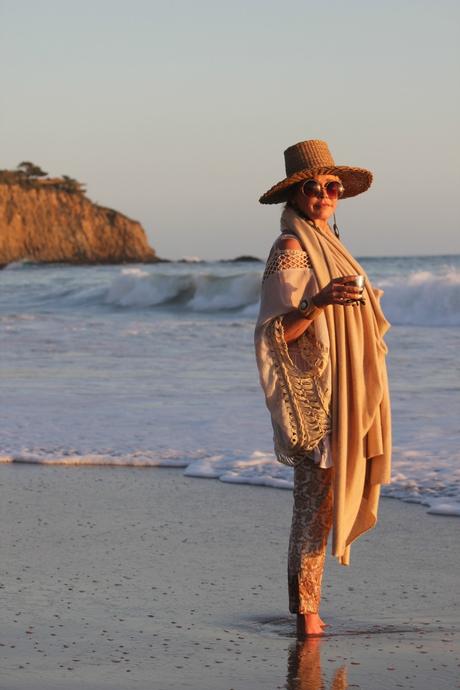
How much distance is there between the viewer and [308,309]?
3.99 meters

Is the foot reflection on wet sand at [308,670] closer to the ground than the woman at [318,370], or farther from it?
closer to the ground

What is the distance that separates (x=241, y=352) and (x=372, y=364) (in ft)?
40.4

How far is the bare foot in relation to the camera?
431cm

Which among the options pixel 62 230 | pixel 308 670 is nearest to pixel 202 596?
pixel 308 670

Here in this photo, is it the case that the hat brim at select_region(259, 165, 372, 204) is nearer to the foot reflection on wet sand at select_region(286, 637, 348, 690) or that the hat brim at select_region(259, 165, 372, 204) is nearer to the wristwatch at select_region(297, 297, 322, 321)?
the wristwatch at select_region(297, 297, 322, 321)

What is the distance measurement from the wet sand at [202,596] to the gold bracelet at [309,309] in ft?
3.58

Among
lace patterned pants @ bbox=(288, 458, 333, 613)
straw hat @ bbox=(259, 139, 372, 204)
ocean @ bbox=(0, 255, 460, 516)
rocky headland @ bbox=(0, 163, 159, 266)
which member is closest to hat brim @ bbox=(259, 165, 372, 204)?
straw hat @ bbox=(259, 139, 372, 204)

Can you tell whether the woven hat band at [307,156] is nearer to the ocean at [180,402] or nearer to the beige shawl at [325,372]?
the beige shawl at [325,372]

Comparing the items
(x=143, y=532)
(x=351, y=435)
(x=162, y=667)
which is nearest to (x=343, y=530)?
(x=351, y=435)

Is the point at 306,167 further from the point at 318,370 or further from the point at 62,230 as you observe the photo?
the point at 62,230

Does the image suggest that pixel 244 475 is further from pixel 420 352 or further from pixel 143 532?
pixel 420 352

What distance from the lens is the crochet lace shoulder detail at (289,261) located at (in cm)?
408

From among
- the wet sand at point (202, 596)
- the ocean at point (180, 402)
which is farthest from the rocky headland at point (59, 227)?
the wet sand at point (202, 596)

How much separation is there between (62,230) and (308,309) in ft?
357
